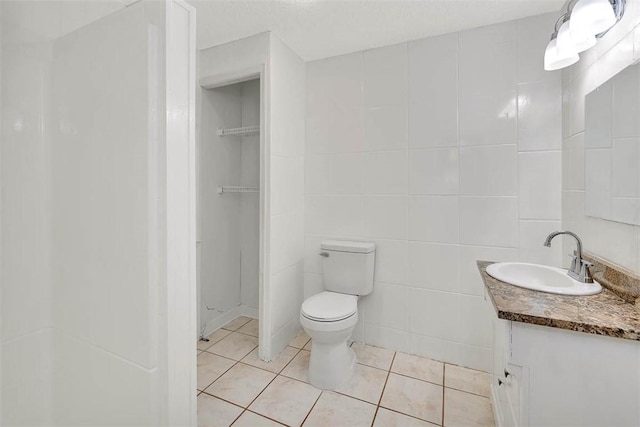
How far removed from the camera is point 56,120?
1.02 meters

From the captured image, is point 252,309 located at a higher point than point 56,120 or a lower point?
lower

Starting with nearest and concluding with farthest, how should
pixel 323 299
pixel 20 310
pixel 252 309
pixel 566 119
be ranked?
pixel 20 310
pixel 566 119
pixel 323 299
pixel 252 309

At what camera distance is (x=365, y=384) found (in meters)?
1.79

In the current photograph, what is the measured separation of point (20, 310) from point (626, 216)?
2.26 metres

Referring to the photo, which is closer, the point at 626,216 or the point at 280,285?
the point at 626,216

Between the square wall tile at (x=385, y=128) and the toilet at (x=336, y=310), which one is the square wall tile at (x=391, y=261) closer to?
the toilet at (x=336, y=310)

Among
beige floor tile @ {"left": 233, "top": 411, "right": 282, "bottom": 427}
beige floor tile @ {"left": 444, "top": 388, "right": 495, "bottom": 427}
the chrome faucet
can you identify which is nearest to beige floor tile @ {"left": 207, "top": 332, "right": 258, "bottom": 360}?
beige floor tile @ {"left": 233, "top": 411, "right": 282, "bottom": 427}

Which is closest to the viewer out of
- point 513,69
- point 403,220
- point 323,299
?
point 513,69

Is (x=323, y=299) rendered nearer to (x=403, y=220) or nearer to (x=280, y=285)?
(x=280, y=285)

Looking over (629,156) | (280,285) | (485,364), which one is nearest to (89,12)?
(280,285)

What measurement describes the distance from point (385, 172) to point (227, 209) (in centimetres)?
142

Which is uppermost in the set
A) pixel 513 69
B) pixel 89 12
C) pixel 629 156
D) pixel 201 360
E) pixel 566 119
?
pixel 513 69

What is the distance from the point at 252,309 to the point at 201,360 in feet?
2.44

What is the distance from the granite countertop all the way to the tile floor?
0.82 meters
